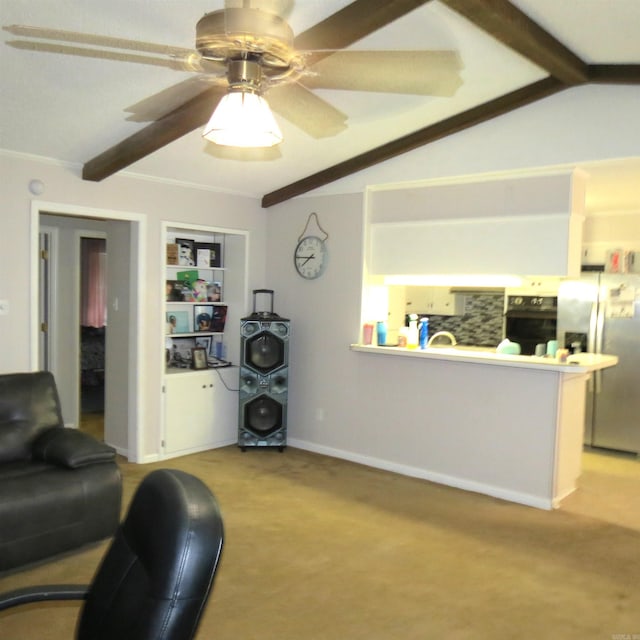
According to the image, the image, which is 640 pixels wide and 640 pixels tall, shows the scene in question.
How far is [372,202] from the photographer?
5.18 metres

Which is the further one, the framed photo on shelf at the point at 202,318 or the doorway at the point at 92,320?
the doorway at the point at 92,320

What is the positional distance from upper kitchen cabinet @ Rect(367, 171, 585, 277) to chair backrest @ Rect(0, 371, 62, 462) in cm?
265

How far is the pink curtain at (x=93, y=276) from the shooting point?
Answer: 7035 mm

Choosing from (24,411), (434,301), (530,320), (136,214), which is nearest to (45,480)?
(24,411)

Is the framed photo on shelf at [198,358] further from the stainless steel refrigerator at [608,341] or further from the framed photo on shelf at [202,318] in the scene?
the stainless steel refrigerator at [608,341]

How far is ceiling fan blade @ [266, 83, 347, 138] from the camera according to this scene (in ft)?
8.44

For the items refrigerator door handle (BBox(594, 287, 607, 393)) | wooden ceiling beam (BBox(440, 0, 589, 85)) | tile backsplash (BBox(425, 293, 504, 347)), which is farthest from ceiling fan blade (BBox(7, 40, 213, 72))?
tile backsplash (BBox(425, 293, 504, 347))

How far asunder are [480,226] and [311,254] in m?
1.55

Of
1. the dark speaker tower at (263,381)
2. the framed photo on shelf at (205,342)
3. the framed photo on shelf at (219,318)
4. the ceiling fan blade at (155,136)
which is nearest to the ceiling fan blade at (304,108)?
the ceiling fan blade at (155,136)

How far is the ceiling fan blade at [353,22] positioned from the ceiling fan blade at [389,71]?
1.17ft

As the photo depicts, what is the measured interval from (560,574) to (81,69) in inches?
140

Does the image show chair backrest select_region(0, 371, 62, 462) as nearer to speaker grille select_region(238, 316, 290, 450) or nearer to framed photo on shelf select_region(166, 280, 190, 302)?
framed photo on shelf select_region(166, 280, 190, 302)

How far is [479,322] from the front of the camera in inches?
286

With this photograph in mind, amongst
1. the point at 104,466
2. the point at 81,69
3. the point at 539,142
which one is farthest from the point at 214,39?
the point at 539,142
